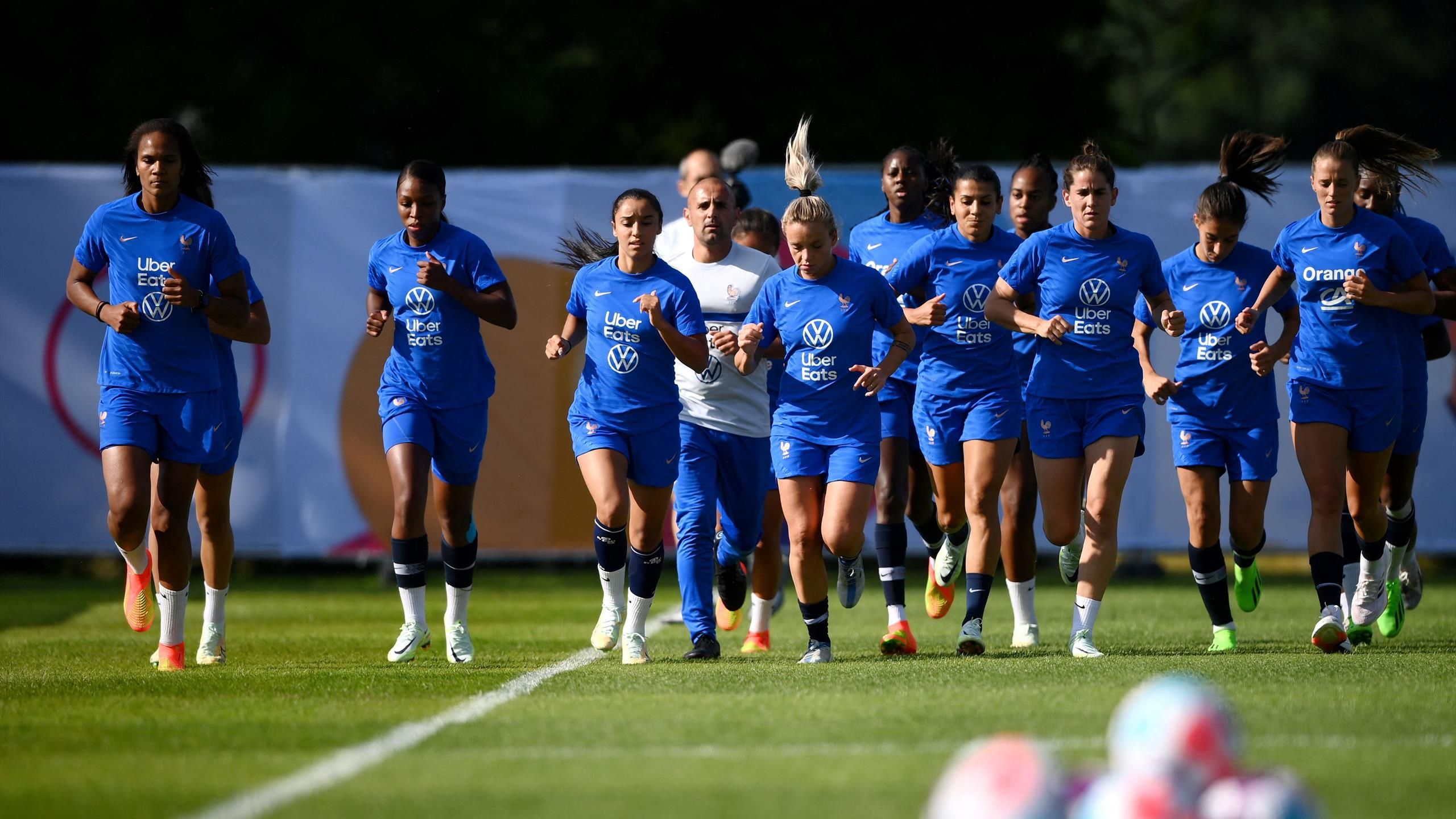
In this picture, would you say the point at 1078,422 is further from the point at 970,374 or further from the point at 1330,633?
the point at 1330,633

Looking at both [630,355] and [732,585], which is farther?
[732,585]

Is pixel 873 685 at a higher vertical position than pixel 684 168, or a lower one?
lower

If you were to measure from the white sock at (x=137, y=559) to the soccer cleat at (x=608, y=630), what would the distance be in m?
2.28

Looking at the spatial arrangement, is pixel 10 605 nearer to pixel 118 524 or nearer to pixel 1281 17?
pixel 118 524

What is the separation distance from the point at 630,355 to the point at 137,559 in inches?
104

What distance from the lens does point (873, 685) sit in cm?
748

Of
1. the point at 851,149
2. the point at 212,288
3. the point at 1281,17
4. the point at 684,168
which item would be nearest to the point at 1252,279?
the point at 684,168

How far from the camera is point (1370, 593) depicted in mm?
9906

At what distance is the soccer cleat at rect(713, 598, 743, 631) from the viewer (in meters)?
10.1

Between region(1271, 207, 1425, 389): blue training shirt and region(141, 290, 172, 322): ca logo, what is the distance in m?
5.58

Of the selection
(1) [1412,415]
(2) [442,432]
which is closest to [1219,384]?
(1) [1412,415]

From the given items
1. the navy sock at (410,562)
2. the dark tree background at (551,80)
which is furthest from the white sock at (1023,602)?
the dark tree background at (551,80)

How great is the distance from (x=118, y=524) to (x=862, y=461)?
3.55 meters

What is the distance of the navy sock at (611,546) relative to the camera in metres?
9.06
